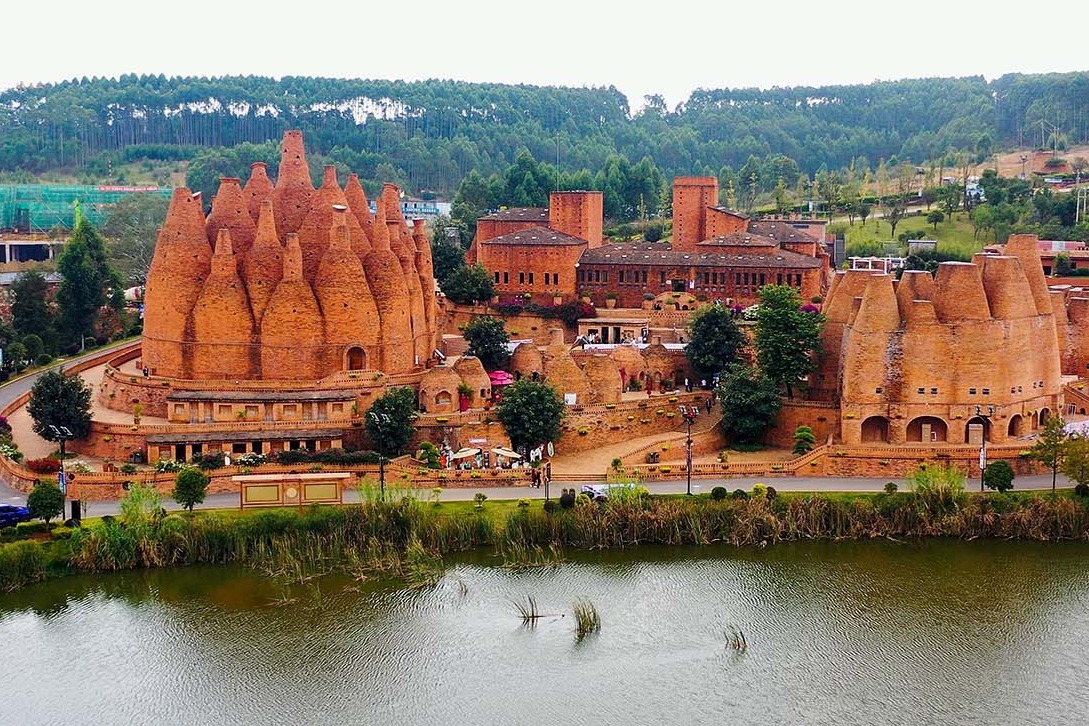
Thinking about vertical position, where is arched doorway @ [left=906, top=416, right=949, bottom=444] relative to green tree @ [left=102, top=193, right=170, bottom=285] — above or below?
below

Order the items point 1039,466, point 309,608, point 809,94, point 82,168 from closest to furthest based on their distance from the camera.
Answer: point 309,608, point 1039,466, point 82,168, point 809,94

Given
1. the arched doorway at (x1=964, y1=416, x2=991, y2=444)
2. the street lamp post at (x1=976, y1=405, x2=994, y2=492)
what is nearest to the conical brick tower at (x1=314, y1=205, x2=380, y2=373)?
the arched doorway at (x1=964, y1=416, x2=991, y2=444)

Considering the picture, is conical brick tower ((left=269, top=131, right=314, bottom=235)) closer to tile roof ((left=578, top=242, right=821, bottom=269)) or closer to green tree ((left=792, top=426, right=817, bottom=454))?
tile roof ((left=578, top=242, right=821, bottom=269))

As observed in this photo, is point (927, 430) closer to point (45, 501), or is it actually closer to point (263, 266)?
point (263, 266)

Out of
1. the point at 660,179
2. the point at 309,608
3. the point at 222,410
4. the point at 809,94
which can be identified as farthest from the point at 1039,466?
the point at 809,94

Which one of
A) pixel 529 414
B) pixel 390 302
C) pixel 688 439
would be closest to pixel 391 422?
pixel 529 414

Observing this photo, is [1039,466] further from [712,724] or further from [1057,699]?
[712,724]
